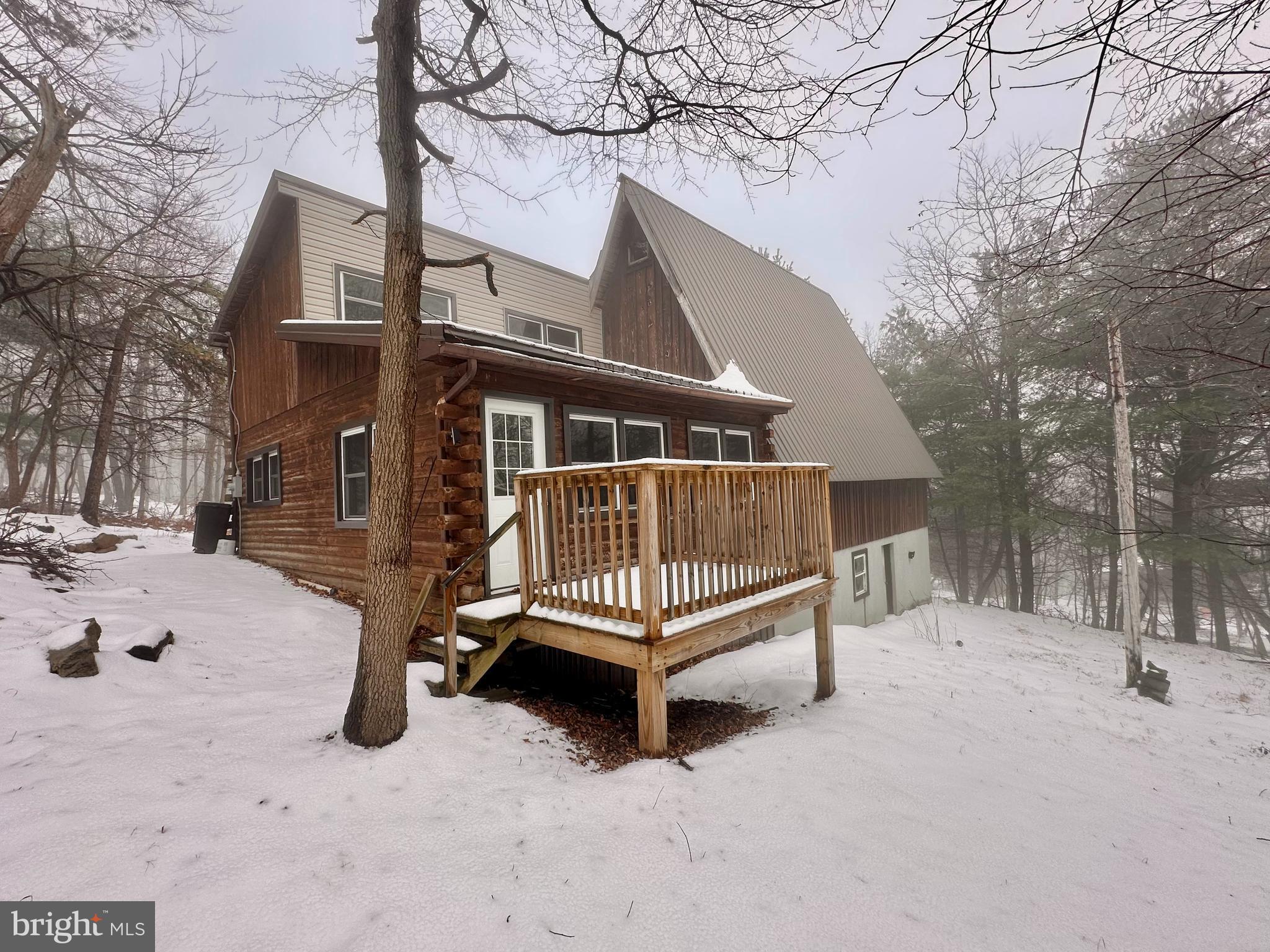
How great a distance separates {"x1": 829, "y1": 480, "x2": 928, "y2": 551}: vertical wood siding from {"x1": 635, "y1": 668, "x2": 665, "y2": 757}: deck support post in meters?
7.55

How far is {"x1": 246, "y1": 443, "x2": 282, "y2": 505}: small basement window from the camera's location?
408 inches

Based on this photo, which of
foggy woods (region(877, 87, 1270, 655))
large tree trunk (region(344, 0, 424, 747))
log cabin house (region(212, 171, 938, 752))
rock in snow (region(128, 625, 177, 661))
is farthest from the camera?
foggy woods (region(877, 87, 1270, 655))

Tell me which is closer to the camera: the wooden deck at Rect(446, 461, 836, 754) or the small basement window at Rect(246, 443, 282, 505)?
the wooden deck at Rect(446, 461, 836, 754)

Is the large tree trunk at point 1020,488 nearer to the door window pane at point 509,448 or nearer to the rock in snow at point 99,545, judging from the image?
the door window pane at point 509,448

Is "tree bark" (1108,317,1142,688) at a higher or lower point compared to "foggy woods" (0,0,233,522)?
lower

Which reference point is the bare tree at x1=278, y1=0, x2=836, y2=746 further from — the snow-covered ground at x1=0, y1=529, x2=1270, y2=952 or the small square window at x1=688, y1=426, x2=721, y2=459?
the small square window at x1=688, y1=426, x2=721, y2=459

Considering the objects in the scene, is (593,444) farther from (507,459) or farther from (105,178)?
(105,178)

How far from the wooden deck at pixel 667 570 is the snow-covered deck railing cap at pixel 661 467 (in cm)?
1

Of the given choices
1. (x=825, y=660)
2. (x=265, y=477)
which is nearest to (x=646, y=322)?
(x=265, y=477)

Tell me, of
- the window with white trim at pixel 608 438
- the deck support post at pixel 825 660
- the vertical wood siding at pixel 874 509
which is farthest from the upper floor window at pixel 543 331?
the deck support post at pixel 825 660

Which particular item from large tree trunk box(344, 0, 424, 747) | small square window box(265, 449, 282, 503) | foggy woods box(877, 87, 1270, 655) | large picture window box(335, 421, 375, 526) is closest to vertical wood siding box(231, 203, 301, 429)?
small square window box(265, 449, 282, 503)

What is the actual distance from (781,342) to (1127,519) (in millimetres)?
7959

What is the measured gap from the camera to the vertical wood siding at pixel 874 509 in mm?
12477

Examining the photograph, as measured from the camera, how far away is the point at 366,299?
10.3 metres
